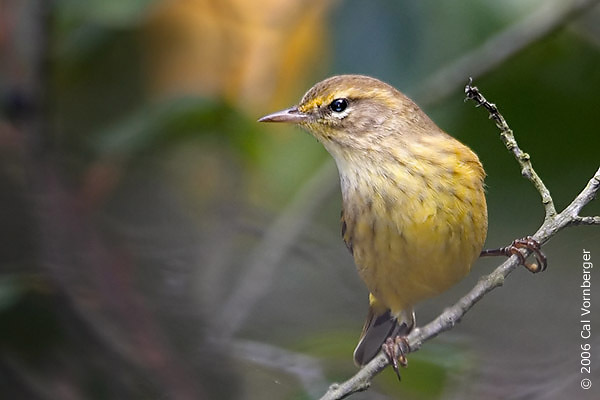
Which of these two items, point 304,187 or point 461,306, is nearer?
point 461,306

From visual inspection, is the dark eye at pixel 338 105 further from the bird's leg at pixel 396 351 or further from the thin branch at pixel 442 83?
the bird's leg at pixel 396 351

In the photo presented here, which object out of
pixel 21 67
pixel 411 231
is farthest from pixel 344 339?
pixel 21 67

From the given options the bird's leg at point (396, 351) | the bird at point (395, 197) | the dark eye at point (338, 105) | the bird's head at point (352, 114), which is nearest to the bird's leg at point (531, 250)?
the bird at point (395, 197)

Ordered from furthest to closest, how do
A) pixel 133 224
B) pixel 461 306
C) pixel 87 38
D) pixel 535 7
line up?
pixel 133 224 → pixel 87 38 → pixel 535 7 → pixel 461 306

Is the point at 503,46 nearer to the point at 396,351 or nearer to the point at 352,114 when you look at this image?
the point at 352,114

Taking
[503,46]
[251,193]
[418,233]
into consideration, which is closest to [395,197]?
[418,233]

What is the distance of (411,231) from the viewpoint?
1.04 meters

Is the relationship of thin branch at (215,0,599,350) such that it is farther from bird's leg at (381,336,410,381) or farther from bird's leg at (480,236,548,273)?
bird's leg at (480,236,548,273)

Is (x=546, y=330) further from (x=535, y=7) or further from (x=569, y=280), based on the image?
(x=535, y=7)

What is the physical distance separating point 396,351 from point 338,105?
1.51 feet

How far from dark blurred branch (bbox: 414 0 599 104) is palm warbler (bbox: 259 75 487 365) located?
4.6 inches

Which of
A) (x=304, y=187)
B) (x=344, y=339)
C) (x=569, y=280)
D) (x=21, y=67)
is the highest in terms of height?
(x=21, y=67)

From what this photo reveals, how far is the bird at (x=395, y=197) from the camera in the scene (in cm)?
96

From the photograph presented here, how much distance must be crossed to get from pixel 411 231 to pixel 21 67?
1.40 meters
